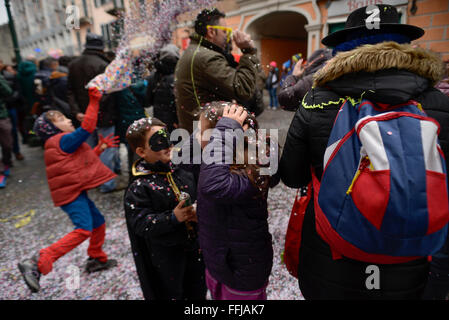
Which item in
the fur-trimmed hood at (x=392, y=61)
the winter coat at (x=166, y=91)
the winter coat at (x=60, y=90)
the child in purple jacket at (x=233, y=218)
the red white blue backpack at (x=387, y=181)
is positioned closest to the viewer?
the red white blue backpack at (x=387, y=181)

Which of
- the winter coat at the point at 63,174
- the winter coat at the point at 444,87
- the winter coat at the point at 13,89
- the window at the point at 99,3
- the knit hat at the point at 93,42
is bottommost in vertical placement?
the winter coat at the point at 63,174

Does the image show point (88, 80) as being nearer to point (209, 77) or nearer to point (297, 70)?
point (209, 77)

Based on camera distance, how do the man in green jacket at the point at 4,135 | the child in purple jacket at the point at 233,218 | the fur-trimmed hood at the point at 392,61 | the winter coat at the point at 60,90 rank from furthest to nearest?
the winter coat at the point at 60,90 < the man in green jacket at the point at 4,135 < the child in purple jacket at the point at 233,218 < the fur-trimmed hood at the point at 392,61

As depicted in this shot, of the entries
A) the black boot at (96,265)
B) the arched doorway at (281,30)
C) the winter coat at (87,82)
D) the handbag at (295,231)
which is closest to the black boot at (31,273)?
the black boot at (96,265)

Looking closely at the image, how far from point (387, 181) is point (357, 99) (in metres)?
0.32

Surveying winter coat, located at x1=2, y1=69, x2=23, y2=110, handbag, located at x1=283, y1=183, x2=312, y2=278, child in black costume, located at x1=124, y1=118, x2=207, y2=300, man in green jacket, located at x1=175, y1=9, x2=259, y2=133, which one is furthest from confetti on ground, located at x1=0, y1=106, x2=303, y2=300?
winter coat, located at x1=2, y1=69, x2=23, y2=110

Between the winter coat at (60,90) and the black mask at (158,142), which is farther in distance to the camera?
the winter coat at (60,90)

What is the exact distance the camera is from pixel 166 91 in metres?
3.15

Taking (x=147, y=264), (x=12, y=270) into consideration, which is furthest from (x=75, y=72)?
(x=147, y=264)

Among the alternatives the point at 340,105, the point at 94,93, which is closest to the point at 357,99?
the point at 340,105

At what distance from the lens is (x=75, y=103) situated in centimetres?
366

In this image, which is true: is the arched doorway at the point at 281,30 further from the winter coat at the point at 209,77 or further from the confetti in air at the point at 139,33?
the winter coat at the point at 209,77

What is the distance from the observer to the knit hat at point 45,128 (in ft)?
7.34

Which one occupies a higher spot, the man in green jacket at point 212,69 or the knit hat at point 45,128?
the man in green jacket at point 212,69
